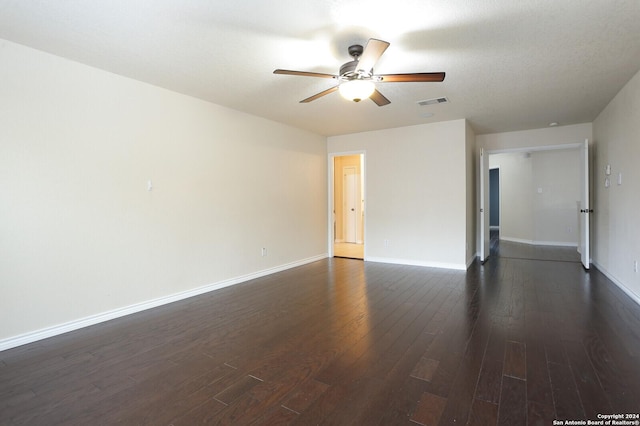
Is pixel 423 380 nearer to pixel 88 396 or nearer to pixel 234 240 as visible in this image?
pixel 88 396

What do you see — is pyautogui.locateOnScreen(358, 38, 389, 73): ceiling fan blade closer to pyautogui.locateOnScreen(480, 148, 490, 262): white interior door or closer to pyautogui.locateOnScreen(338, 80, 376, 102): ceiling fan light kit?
pyautogui.locateOnScreen(338, 80, 376, 102): ceiling fan light kit

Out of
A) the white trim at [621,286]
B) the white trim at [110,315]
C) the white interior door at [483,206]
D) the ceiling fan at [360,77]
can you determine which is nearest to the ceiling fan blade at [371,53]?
the ceiling fan at [360,77]

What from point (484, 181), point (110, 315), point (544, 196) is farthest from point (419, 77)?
point (544, 196)

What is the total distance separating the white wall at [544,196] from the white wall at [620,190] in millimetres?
2667

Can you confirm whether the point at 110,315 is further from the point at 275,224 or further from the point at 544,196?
the point at 544,196

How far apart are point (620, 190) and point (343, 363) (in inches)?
163

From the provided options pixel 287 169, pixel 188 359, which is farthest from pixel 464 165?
pixel 188 359

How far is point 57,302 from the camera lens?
9.24 feet

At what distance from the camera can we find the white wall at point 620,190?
11.3 feet

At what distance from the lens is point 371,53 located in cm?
228

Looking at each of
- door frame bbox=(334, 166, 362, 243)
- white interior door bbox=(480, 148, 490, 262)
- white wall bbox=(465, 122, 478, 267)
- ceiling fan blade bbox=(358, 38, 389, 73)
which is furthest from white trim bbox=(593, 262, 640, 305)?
door frame bbox=(334, 166, 362, 243)

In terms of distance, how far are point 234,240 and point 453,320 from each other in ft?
9.64

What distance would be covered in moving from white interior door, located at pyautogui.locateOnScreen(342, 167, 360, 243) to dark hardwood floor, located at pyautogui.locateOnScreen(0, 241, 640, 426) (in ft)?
14.8

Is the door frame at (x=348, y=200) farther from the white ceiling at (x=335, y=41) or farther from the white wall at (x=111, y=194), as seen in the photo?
the white ceiling at (x=335, y=41)
